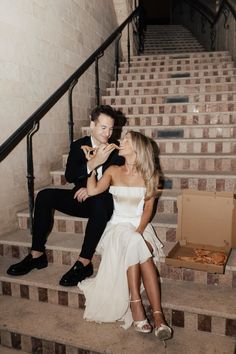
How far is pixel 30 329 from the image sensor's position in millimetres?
1958

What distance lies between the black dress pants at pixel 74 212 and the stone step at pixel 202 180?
92 cm

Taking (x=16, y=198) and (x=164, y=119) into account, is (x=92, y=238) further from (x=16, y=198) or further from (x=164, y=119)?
(x=164, y=119)

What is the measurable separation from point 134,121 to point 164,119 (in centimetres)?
40

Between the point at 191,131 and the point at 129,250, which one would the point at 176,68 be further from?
the point at 129,250

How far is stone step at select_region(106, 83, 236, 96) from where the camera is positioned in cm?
482

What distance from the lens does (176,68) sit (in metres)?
5.89

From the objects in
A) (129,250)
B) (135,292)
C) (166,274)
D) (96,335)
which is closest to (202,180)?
(166,274)

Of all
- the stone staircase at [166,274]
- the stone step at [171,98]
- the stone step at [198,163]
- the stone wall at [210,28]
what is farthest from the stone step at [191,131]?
the stone wall at [210,28]

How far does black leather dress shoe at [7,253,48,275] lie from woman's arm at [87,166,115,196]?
654 mm

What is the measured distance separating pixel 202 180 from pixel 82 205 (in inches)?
47.1

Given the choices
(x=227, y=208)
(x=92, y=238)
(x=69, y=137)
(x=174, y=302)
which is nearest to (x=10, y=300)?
(x=92, y=238)

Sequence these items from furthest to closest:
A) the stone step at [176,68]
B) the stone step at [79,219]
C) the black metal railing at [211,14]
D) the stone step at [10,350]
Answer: the black metal railing at [211,14] < the stone step at [176,68] < the stone step at [79,219] < the stone step at [10,350]

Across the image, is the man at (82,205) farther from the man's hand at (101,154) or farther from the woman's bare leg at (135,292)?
the woman's bare leg at (135,292)

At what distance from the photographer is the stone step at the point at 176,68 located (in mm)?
5641
